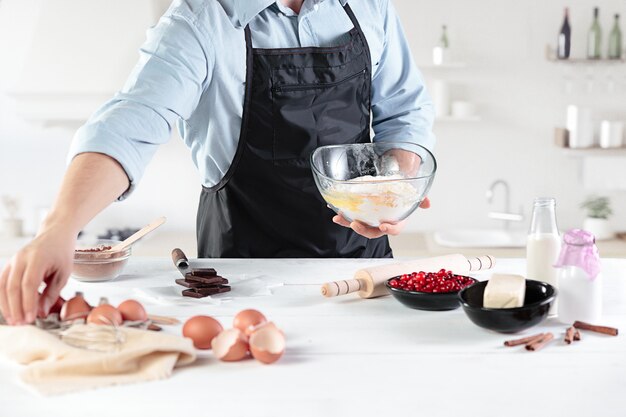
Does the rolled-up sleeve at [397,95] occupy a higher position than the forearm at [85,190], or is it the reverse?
the rolled-up sleeve at [397,95]

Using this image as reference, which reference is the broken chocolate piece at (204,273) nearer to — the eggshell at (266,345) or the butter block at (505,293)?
the eggshell at (266,345)

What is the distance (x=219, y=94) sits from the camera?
1978mm

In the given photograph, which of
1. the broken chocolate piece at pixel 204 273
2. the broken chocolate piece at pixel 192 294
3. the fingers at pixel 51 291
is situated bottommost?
the broken chocolate piece at pixel 192 294

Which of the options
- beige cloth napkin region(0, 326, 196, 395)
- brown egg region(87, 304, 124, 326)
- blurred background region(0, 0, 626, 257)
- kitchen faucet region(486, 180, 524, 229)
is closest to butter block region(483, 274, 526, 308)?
beige cloth napkin region(0, 326, 196, 395)

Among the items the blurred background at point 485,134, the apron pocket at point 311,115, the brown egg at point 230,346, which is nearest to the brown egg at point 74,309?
the brown egg at point 230,346

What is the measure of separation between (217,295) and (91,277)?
0.30m

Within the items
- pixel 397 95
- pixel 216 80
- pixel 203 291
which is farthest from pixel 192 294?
pixel 397 95

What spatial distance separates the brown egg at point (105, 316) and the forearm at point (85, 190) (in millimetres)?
133

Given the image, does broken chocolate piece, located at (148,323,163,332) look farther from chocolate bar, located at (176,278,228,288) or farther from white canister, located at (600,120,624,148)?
white canister, located at (600,120,624,148)

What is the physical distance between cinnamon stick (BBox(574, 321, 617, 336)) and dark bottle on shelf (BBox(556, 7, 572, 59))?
2900 millimetres

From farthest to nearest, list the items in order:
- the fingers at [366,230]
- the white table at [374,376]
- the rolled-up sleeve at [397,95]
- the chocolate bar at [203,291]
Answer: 1. the rolled-up sleeve at [397,95]
2. the fingers at [366,230]
3. the chocolate bar at [203,291]
4. the white table at [374,376]

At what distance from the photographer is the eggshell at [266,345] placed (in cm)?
125

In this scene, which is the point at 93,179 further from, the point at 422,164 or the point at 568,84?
the point at 568,84

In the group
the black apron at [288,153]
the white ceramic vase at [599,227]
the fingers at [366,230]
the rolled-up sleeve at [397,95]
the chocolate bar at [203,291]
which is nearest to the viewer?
the chocolate bar at [203,291]
